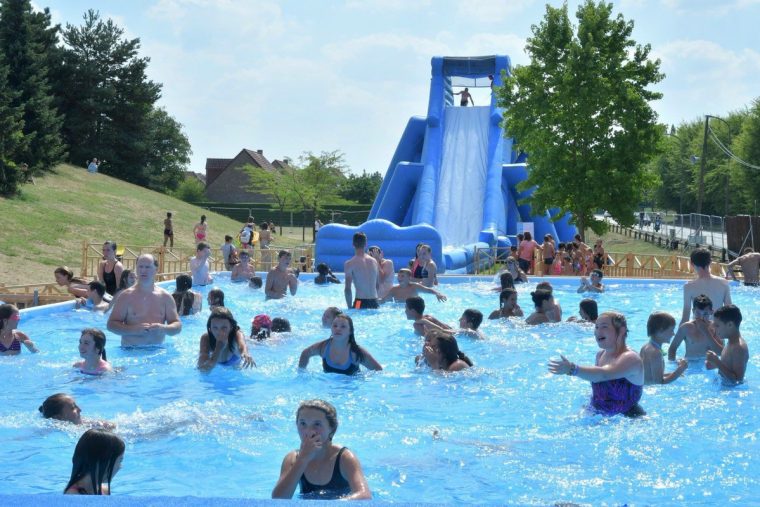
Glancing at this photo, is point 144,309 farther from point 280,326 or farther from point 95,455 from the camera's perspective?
point 95,455

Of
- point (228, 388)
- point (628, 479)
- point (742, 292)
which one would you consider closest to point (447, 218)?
point (742, 292)

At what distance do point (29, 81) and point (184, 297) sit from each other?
98.5 feet

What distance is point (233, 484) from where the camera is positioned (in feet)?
20.5

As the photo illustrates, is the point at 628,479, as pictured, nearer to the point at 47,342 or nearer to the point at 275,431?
the point at 275,431

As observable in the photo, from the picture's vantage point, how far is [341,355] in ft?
30.4

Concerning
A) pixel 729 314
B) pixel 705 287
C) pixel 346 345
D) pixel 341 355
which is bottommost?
pixel 341 355

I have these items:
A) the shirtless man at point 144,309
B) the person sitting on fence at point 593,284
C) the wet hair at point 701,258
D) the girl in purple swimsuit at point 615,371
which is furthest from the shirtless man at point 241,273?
the girl in purple swimsuit at point 615,371

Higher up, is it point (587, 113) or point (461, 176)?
point (587, 113)

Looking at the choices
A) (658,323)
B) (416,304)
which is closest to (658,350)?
(658,323)

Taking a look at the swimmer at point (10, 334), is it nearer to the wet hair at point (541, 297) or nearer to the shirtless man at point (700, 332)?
the wet hair at point (541, 297)

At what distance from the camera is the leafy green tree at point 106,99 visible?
51.5 metres

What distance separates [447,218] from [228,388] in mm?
21913

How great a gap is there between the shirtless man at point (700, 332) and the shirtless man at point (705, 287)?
0.54 m

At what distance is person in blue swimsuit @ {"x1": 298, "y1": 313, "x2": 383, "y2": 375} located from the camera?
9148mm
